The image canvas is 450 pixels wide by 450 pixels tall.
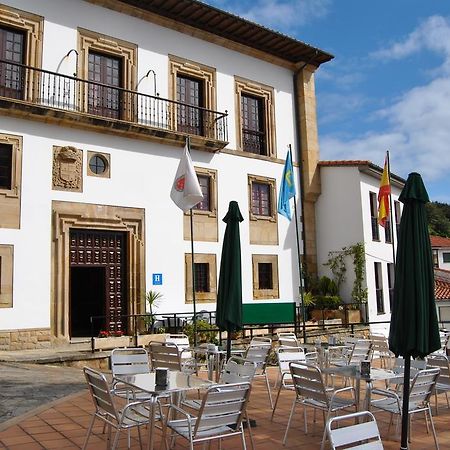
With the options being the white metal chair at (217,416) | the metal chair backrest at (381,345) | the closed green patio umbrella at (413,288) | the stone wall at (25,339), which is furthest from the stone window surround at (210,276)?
the closed green patio umbrella at (413,288)

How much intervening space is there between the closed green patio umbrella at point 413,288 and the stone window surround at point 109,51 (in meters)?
11.4

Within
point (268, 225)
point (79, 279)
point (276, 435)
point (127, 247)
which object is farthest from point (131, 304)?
point (276, 435)

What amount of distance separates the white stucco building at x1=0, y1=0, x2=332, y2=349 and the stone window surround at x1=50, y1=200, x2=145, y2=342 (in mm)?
33

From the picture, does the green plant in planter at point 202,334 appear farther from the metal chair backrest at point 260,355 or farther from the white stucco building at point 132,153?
the metal chair backrest at point 260,355

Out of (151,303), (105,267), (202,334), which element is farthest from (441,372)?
(105,267)

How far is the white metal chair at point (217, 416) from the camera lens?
13.7ft

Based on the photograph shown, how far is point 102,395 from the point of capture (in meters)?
4.55

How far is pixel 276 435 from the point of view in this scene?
18.4ft

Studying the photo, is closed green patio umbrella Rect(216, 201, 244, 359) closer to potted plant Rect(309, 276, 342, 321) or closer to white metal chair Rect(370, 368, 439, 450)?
white metal chair Rect(370, 368, 439, 450)

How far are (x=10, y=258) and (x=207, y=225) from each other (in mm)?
5910

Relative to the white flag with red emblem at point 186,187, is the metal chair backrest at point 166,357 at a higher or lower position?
lower

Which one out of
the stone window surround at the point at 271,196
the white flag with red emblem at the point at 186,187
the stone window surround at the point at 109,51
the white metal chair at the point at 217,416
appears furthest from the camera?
the stone window surround at the point at 271,196

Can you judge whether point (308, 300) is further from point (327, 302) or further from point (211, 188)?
point (211, 188)

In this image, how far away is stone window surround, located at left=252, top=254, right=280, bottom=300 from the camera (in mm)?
17312
